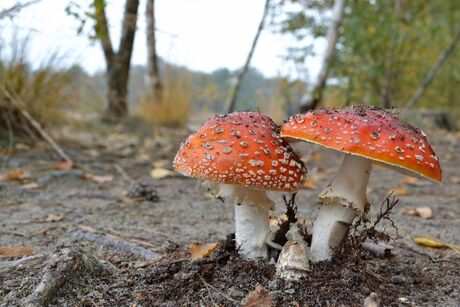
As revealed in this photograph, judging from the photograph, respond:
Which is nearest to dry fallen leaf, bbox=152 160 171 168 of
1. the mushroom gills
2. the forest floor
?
the forest floor

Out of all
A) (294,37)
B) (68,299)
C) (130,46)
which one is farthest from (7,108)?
(294,37)

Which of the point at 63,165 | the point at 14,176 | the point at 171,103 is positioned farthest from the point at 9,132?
the point at 171,103

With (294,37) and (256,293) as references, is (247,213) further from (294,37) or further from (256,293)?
(294,37)

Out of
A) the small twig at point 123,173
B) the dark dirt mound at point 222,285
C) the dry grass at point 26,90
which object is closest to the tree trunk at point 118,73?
the dry grass at point 26,90

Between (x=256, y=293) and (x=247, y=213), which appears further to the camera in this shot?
(x=247, y=213)

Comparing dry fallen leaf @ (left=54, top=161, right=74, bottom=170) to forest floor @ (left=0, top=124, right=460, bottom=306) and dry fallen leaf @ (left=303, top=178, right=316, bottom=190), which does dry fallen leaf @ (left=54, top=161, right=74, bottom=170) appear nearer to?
forest floor @ (left=0, top=124, right=460, bottom=306)

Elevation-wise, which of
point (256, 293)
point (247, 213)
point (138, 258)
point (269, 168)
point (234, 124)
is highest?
point (234, 124)

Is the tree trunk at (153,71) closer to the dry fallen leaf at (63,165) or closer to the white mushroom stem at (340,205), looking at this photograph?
the dry fallen leaf at (63,165)
